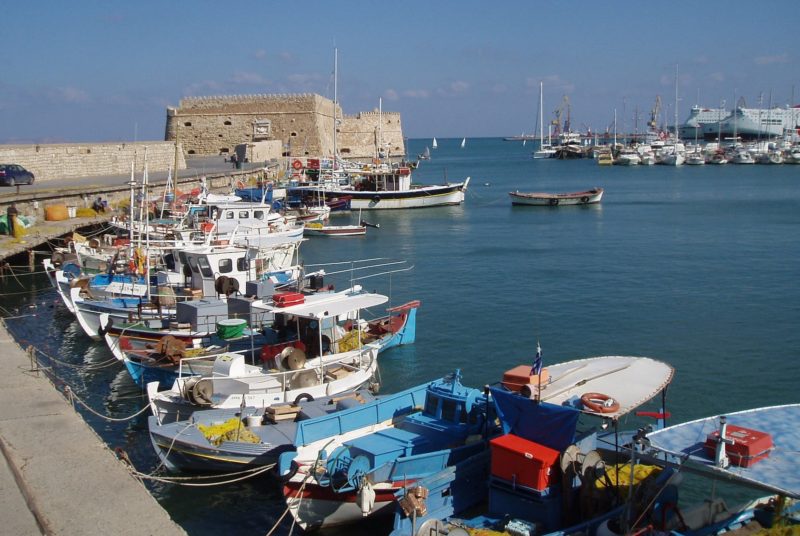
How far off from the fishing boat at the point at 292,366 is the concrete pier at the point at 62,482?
2.77m

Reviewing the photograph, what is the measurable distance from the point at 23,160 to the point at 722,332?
122 feet

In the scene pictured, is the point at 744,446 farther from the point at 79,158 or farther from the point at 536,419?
the point at 79,158

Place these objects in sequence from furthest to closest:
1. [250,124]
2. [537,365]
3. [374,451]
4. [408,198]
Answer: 1. [250,124]
2. [408,198]
3. [374,451]
4. [537,365]

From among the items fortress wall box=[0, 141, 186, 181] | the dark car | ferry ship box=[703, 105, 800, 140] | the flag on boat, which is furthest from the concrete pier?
ferry ship box=[703, 105, 800, 140]

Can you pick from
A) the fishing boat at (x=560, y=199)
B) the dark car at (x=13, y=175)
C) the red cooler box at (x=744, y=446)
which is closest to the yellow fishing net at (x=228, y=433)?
the red cooler box at (x=744, y=446)

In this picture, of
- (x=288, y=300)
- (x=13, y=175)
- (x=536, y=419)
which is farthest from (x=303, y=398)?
(x=13, y=175)

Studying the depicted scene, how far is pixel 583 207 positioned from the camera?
5759cm

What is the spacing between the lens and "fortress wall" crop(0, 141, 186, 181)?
42438mm

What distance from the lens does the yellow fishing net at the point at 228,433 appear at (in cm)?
1215

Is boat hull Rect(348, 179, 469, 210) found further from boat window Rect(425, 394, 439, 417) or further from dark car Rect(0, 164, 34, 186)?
boat window Rect(425, 394, 439, 417)

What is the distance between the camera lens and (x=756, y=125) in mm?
136625

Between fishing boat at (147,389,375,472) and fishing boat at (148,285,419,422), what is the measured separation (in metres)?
0.42

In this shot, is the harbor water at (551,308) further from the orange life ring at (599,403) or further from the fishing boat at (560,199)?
the fishing boat at (560,199)

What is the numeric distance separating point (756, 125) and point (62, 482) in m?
148
